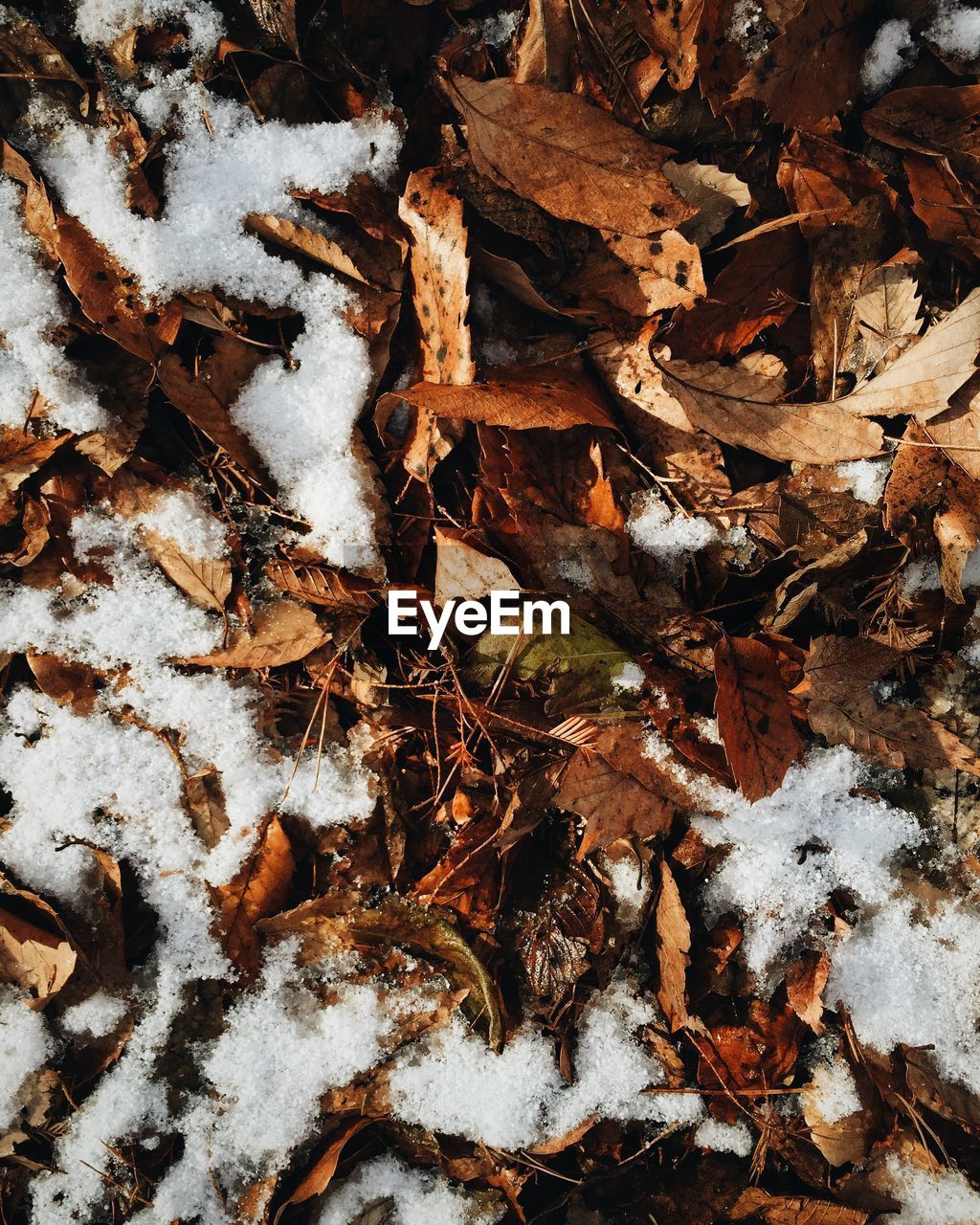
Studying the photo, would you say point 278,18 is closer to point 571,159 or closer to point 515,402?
point 571,159

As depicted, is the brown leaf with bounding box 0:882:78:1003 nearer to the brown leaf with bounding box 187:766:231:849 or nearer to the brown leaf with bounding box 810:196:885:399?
the brown leaf with bounding box 187:766:231:849

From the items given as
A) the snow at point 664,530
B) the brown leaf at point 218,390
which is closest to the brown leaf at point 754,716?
the snow at point 664,530

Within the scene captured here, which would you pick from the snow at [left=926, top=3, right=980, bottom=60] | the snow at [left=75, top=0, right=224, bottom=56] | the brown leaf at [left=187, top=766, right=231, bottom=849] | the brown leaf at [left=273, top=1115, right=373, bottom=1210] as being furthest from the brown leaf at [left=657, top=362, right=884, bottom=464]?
the brown leaf at [left=273, top=1115, right=373, bottom=1210]

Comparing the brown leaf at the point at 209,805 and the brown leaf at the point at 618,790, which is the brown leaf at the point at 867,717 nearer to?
the brown leaf at the point at 618,790

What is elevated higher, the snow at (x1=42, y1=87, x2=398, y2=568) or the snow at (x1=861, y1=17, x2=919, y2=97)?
the snow at (x1=861, y1=17, x2=919, y2=97)

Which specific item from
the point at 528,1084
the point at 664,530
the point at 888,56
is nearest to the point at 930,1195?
the point at 528,1084

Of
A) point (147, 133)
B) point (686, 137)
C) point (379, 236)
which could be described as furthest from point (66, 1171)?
point (686, 137)
